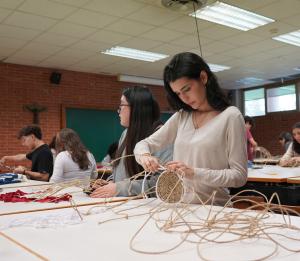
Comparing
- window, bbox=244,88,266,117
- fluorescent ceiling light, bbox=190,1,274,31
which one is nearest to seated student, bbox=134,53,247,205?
fluorescent ceiling light, bbox=190,1,274,31

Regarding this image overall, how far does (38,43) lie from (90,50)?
834 mm

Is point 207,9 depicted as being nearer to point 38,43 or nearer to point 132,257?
point 38,43

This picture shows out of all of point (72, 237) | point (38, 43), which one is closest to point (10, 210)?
point (72, 237)

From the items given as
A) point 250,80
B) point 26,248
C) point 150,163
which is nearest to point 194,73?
point 150,163

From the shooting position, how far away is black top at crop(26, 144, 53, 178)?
374 centimetres

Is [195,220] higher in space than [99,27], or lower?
lower

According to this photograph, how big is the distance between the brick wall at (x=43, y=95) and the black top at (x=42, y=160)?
112 inches

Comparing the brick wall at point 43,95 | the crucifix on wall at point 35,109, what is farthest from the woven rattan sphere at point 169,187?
the crucifix on wall at point 35,109

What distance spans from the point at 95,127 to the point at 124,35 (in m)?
2.85

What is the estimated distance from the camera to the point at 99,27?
4.63 metres

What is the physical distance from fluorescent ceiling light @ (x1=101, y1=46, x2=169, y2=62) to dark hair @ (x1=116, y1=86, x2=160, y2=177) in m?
3.79

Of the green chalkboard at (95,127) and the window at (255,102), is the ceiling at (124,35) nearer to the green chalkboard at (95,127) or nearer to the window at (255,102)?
the green chalkboard at (95,127)

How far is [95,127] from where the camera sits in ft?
24.3

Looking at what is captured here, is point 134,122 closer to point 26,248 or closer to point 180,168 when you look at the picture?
point 180,168
